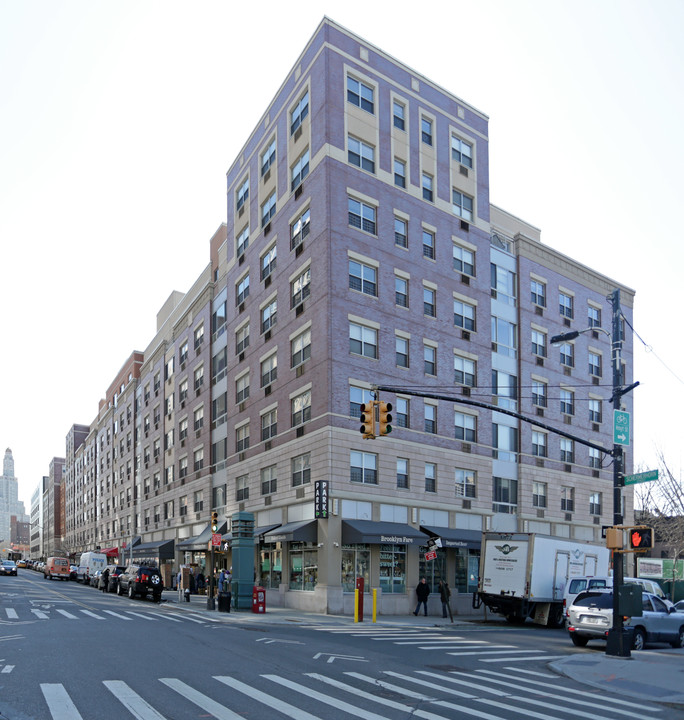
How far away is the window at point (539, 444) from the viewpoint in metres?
46.6

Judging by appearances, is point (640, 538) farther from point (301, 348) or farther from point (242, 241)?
point (242, 241)

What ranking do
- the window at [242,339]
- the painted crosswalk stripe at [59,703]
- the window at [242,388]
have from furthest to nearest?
the window at [242,339] < the window at [242,388] < the painted crosswalk stripe at [59,703]

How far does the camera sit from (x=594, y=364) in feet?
170

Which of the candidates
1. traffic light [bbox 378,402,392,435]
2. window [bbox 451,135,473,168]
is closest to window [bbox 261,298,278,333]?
window [bbox 451,135,473,168]

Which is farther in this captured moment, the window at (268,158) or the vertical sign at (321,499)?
the window at (268,158)

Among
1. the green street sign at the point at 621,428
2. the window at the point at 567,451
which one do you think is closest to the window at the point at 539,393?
the window at the point at 567,451

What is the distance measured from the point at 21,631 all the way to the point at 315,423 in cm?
1791

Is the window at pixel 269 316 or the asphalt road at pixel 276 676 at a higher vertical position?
the window at pixel 269 316

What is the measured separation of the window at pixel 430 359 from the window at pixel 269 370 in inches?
327

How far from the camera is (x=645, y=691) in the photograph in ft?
47.9

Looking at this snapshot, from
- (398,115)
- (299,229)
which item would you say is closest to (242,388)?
(299,229)

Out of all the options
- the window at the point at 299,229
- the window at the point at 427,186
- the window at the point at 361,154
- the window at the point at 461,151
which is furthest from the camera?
the window at the point at 461,151

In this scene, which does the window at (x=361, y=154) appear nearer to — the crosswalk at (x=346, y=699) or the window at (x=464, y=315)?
the window at (x=464, y=315)

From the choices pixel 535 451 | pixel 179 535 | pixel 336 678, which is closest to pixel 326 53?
pixel 535 451
